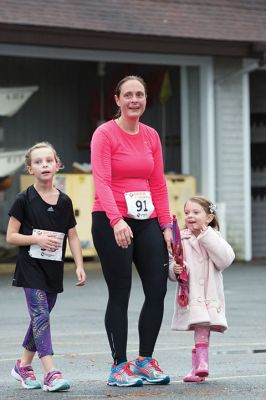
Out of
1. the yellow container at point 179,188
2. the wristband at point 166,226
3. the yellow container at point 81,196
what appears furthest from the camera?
the yellow container at point 179,188

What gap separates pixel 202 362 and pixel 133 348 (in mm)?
2374

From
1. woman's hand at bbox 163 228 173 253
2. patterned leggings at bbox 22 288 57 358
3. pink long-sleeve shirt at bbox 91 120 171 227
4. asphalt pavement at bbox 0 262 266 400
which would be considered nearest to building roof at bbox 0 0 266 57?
asphalt pavement at bbox 0 262 266 400

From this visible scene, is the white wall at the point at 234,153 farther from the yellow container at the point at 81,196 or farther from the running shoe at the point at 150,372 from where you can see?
the running shoe at the point at 150,372

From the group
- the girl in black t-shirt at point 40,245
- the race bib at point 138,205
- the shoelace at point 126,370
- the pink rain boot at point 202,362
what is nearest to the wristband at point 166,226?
the race bib at point 138,205

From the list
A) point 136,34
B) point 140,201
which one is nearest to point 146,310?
point 140,201

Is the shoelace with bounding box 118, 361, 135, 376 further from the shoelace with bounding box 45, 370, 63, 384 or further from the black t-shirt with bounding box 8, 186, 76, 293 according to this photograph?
the black t-shirt with bounding box 8, 186, 76, 293

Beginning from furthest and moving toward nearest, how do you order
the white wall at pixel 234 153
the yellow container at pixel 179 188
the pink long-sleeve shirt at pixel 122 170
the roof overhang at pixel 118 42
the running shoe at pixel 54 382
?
the white wall at pixel 234 153
the yellow container at pixel 179 188
the roof overhang at pixel 118 42
the pink long-sleeve shirt at pixel 122 170
the running shoe at pixel 54 382

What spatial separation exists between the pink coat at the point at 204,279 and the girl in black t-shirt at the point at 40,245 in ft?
2.25

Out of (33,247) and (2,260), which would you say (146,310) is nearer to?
(33,247)

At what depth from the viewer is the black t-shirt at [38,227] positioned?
24.7ft

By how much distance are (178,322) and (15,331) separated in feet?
12.5

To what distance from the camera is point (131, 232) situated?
7480 millimetres

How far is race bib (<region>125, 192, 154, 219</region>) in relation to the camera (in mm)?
7562

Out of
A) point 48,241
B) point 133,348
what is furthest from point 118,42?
point 48,241
